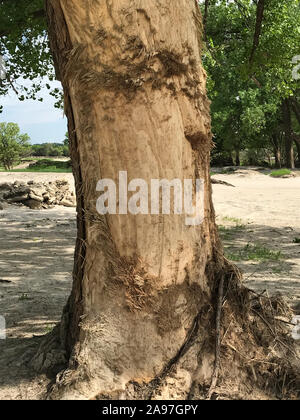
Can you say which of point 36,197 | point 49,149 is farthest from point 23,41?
point 49,149

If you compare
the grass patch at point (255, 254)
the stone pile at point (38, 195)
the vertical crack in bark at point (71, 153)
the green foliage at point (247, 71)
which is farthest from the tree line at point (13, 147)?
the vertical crack in bark at point (71, 153)

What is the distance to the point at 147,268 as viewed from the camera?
2.91 metres

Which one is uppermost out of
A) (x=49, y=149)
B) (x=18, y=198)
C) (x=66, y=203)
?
(x=49, y=149)

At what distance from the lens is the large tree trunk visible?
277 cm

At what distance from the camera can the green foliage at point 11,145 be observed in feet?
166

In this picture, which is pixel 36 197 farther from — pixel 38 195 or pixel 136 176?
pixel 136 176

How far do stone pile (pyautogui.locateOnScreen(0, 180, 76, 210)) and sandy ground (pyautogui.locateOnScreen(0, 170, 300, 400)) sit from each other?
21.1 inches

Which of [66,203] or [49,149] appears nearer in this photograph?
[66,203]

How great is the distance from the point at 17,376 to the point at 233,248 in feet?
17.1

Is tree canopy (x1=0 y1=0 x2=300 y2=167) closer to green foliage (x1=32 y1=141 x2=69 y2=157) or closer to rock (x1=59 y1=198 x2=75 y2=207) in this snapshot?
rock (x1=59 y1=198 x2=75 y2=207)

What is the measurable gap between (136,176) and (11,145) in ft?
171

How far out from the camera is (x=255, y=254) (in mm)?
7180
